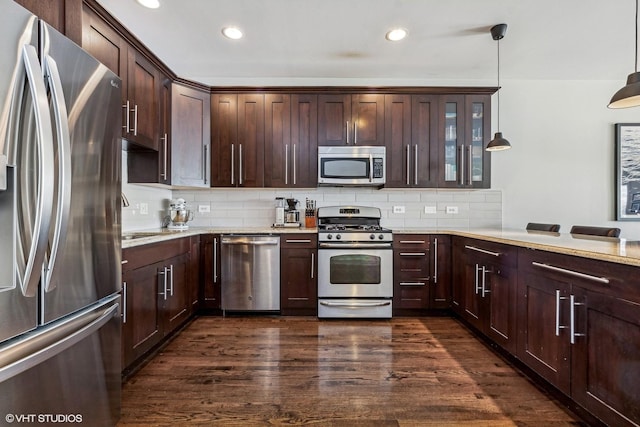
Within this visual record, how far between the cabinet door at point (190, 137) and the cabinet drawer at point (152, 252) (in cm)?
70

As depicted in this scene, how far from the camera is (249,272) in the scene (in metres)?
3.08

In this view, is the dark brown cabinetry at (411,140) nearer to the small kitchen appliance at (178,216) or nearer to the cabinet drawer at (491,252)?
the cabinet drawer at (491,252)

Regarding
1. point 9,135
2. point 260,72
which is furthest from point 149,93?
point 9,135

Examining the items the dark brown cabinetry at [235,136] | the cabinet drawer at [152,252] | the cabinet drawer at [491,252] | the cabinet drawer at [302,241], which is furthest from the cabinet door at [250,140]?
the cabinet drawer at [491,252]

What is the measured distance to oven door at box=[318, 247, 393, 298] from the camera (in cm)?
307

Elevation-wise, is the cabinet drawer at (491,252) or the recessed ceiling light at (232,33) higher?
the recessed ceiling light at (232,33)

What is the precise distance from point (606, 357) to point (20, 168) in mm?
2306

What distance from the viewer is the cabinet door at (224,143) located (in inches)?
132

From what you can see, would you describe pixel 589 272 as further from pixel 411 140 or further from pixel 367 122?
pixel 367 122

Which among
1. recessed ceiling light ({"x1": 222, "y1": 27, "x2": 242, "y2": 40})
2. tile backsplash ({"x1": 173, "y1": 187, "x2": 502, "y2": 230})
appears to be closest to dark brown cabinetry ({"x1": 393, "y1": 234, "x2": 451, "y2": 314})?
tile backsplash ({"x1": 173, "y1": 187, "x2": 502, "y2": 230})

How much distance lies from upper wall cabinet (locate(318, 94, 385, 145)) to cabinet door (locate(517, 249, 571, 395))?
1967mm

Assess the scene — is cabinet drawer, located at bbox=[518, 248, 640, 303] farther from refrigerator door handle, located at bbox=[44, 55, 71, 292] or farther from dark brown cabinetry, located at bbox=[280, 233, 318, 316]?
refrigerator door handle, located at bbox=[44, 55, 71, 292]

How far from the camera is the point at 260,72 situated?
353 centimetres

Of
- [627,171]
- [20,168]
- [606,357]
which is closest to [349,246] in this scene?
[606,357]
